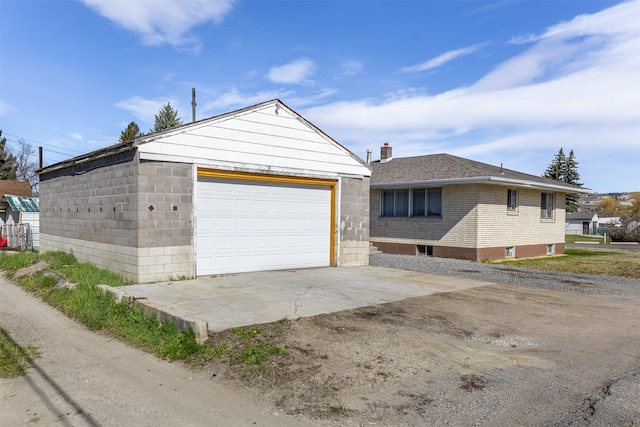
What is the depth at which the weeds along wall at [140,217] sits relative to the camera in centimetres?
1012

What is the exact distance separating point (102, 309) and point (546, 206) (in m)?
19.4

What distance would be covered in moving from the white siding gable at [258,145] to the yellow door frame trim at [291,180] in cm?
17

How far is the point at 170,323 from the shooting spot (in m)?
6.63

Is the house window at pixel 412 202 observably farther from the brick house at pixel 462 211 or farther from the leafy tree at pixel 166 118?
the leafy tree at pixel 166 118

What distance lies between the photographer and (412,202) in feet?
64.0

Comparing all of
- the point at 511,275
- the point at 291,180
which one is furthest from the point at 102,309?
the point at 511,275

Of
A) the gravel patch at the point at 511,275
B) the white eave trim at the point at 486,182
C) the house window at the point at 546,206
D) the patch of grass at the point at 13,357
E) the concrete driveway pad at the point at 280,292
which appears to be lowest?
the patch of grass at the point at 13,357

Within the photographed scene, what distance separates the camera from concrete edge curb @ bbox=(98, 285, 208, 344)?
20.0 feet

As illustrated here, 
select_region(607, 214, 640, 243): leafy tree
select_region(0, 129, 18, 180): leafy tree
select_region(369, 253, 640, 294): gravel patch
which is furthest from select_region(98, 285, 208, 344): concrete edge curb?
select_region(0, 129, 18, 180): leafy tree

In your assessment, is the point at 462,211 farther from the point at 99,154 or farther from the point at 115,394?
the point at 115,394

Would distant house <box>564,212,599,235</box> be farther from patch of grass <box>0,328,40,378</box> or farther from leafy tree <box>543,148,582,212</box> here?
patch of grass <box>0,328,40,378</box>

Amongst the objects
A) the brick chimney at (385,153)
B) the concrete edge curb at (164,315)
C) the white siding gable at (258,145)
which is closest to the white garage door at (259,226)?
the white siding gable at (258,145)

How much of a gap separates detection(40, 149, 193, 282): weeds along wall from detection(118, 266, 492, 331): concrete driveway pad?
2.04 feet

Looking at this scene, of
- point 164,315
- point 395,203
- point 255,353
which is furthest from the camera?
point 395,203
